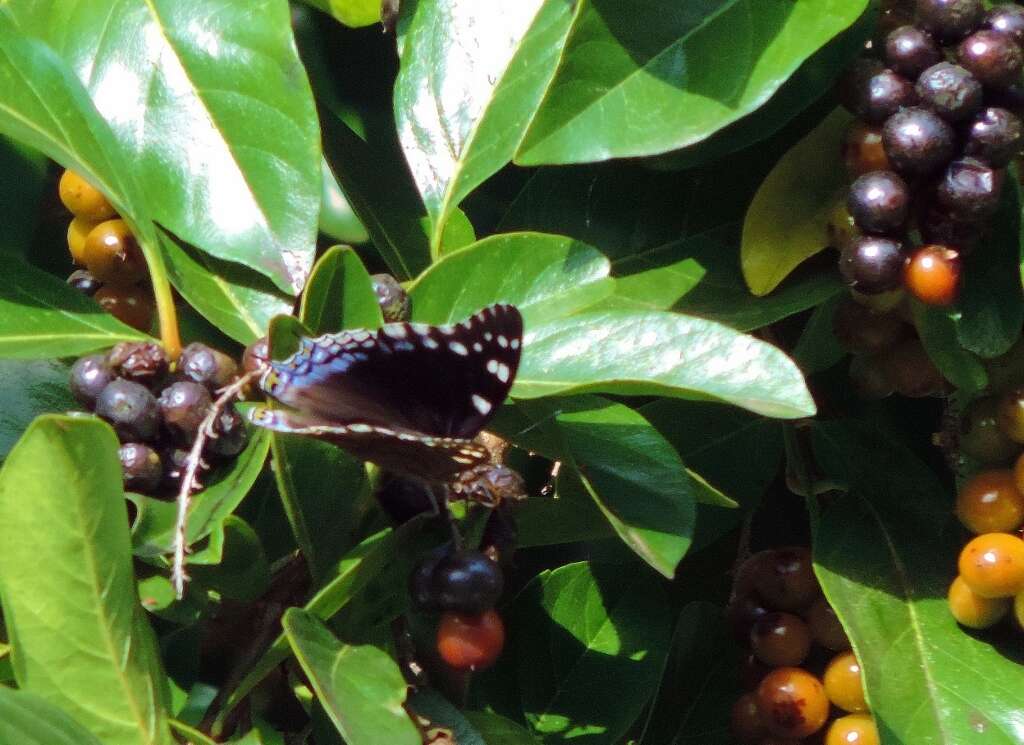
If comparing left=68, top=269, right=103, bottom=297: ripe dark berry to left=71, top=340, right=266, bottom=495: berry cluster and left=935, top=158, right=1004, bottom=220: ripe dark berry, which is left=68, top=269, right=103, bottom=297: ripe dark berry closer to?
left=71, top=340, right=266, bottom=495: berry cluster

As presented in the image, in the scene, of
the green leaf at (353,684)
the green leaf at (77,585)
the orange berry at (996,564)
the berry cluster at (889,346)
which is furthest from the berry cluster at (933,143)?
the green leaf at (77,585)

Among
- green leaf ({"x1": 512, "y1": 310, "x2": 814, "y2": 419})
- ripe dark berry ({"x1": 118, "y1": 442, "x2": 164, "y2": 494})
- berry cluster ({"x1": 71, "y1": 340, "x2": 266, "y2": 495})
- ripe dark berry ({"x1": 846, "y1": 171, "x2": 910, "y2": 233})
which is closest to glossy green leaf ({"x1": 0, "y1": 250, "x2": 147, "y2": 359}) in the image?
berry cluster ({"x1": 71, "y1": 340, "x2": 266, "y2": 495})

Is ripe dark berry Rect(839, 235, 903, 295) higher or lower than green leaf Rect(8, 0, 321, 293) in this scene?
lower

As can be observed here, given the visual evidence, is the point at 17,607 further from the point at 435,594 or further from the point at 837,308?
the point at 837,308

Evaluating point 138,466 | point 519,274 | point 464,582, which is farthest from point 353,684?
point 519,274

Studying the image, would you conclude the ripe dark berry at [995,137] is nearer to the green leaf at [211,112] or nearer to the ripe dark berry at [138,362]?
the green leaf at [211,112]

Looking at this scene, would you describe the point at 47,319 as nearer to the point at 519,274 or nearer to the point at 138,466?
the point at 138,466
